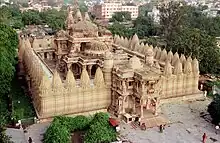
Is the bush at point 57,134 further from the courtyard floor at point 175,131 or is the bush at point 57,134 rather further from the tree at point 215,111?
the tree at point 215,111

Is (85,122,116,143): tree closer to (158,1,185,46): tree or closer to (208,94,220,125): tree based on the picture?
(208,94,220,125): tree

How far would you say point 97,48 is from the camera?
92.1 ft

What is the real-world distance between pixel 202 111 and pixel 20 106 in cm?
1358

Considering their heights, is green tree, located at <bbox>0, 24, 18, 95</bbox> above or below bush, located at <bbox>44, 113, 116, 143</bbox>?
above

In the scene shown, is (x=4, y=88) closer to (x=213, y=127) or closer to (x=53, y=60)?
(x=53, y=60)

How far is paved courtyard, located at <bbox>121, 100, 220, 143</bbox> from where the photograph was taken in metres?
19.8

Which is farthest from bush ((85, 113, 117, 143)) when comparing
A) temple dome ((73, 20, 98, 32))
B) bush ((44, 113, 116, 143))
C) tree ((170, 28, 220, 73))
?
tree ((170, 28, 220, 73))

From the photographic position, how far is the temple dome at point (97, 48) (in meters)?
27.9

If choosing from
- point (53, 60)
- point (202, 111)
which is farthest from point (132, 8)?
point (202, 111)

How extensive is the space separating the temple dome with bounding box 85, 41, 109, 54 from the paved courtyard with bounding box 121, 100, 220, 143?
7.46 metres

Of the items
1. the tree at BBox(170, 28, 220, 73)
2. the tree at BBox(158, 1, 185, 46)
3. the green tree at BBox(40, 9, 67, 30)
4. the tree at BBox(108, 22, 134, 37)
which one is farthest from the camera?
the green tree at BBox(40, 9, 67, 30)

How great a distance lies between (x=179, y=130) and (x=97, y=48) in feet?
35.0

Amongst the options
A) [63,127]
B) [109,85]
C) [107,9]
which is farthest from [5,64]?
[107,9]

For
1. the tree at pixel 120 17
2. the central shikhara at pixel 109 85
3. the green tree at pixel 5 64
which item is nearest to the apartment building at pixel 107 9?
the tree at pixel 120 17
